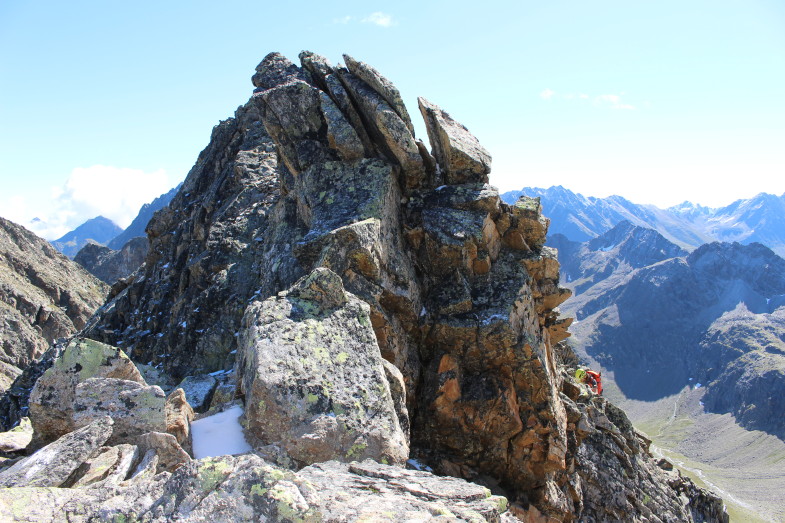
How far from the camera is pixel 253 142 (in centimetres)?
5003

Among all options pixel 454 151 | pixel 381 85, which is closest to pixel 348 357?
pixel 454 151

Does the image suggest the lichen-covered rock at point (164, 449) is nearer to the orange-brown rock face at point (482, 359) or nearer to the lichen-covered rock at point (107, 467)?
the lichen-covered rock at point (107, 467)

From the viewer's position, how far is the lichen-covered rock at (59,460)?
10812 millimetres

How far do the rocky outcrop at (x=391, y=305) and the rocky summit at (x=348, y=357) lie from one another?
99 millimetres

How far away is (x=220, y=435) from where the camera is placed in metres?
14.1

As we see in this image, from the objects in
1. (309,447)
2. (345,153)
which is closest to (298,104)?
(345,153)

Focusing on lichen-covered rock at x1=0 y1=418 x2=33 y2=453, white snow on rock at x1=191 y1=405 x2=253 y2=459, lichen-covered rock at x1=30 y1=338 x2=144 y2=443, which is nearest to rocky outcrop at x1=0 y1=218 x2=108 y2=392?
lichen-covered rock at x1=0 y1=418 x2=33 y2=453

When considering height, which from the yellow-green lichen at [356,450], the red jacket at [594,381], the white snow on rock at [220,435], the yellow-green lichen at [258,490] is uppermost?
the yellow-green lichen at [258,490]

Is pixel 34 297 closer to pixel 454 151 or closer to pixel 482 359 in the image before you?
pixel 454 151

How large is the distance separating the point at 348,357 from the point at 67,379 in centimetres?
775

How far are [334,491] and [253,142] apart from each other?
147 feet

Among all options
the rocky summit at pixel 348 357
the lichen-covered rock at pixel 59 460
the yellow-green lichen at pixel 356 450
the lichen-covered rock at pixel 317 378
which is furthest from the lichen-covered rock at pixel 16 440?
the yellow-green lichen at pixel 356 450

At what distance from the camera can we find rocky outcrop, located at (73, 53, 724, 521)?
1561 centimetres

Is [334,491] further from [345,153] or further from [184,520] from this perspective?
[345,153]
